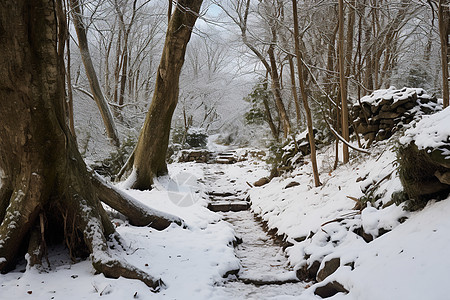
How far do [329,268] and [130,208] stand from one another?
2.85 m

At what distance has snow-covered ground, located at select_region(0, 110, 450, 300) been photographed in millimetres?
1940

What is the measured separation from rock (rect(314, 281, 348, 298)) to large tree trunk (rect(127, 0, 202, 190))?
5271mm

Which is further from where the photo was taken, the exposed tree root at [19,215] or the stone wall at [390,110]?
the stone wall at [390,110]

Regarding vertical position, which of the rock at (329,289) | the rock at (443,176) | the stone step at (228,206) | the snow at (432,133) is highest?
the snow at (432,133)

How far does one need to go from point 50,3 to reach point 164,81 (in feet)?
12.8

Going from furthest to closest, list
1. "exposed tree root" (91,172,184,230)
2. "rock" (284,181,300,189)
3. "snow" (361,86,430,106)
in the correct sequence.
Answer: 1. "rock" (284,181,300,189)
2. "snow" (361,86,430,106)
3. "exposed tree root" (91,172,184,230)

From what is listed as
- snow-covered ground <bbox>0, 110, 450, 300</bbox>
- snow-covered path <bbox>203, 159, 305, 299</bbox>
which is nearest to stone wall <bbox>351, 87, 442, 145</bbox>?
snow-covered ground <bbox>0, 110, 450, 300</bbox>

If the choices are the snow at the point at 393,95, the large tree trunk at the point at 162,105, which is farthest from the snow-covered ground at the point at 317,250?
the large tree trunk at the point at 162,105

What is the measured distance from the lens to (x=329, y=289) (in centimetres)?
254

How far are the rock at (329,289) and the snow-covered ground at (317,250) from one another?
0.04m

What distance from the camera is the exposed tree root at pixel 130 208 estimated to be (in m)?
4.00

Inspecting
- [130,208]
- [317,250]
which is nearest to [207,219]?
[130,208]

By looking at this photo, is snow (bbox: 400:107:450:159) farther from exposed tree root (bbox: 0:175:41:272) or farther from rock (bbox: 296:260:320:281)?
exposed tree root (bbox: 0:175:41:272)

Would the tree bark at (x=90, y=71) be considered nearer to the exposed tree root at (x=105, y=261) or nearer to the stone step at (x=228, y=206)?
the stone step at (x=228, y=206)
